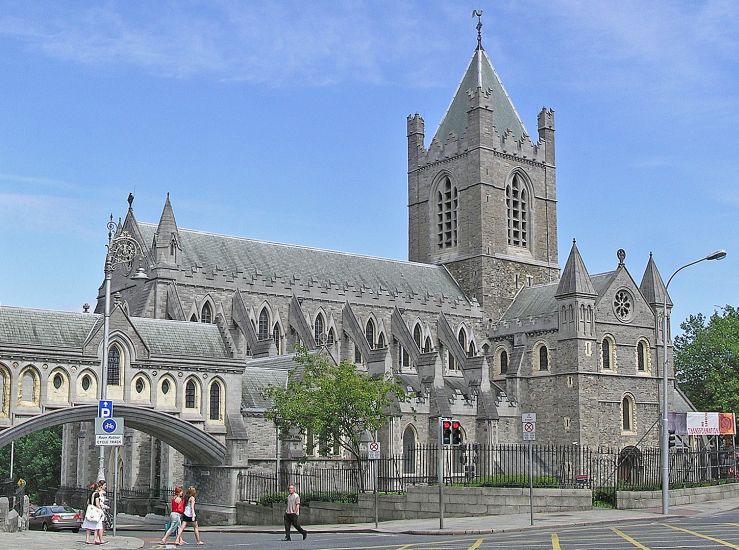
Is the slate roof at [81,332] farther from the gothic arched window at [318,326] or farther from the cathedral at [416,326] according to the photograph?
the gothic arched window at [318,326]

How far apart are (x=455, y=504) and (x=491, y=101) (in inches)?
1754

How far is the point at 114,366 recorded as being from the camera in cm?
4069

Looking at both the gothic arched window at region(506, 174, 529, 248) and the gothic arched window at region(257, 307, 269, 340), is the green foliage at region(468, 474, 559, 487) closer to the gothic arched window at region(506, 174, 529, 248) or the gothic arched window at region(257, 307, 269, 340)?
the gothic arched window at region(257, 307, 269, 340)

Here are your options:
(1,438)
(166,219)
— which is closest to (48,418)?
(1,438)

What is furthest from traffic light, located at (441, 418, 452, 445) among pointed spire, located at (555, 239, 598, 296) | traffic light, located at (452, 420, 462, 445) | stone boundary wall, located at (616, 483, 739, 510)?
pointed spire, located at (555, 239, 598, 296)

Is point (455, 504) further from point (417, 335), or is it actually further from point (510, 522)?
point (417, 335)

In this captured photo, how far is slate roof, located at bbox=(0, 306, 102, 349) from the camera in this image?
39.1 m

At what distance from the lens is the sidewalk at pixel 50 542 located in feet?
80.0

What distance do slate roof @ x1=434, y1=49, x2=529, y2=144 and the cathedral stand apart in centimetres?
15

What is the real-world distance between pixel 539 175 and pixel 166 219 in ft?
96.9

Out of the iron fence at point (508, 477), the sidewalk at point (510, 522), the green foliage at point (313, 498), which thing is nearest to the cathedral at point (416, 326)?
the iron fence at point (508, 477)

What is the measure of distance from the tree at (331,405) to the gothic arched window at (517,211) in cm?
3042

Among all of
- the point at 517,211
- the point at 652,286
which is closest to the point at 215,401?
the point at 652,286

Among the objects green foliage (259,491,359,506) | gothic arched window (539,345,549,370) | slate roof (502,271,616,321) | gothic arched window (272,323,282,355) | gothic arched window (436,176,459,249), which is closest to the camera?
green foliage (259,491,359,506)
